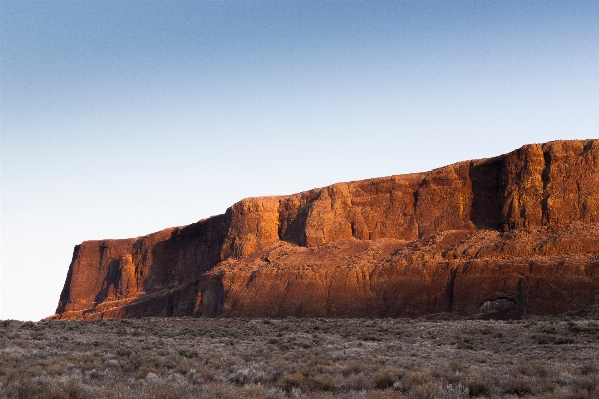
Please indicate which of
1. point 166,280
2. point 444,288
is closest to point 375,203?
point 444,288

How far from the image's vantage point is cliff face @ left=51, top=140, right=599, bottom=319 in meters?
47.2

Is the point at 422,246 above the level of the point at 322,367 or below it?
above

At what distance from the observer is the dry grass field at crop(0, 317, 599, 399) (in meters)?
13.3

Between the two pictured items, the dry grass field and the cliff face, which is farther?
the cliff face

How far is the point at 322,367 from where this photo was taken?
17422 millimetres

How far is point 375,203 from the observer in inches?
2645

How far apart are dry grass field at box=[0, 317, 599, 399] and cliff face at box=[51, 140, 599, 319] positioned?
1667 cm

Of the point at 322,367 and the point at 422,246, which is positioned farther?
the point at 422,246

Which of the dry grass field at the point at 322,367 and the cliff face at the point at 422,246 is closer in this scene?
the dry grass field at the point at 322,367

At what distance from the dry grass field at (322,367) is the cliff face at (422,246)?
16.7 m

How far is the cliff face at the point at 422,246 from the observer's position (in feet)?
155

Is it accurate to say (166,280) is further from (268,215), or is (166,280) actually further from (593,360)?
(593,360)

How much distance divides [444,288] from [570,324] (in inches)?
834

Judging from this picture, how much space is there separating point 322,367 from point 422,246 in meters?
41.8
